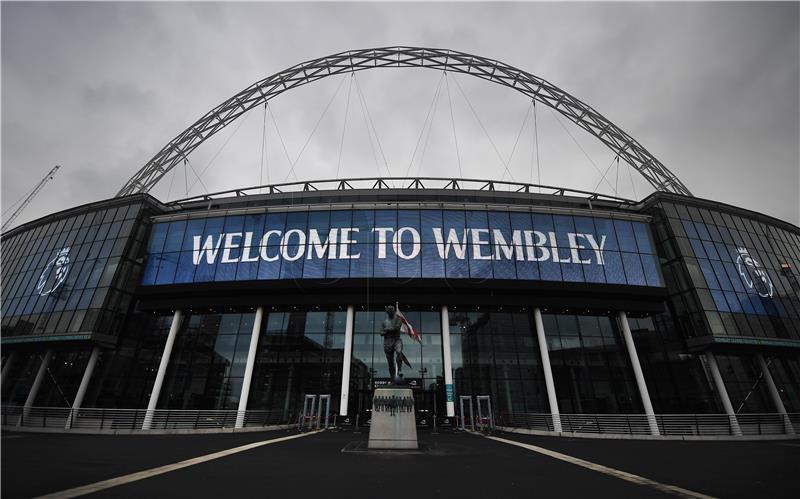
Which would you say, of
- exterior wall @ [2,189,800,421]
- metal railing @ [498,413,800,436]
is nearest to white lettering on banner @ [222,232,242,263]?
exterior wall @ [2,189,800,421]

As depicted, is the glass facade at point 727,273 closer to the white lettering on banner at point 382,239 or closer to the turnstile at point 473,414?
the turnstile at point 473,414

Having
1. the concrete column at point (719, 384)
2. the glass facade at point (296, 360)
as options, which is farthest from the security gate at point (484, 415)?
the concrete column at point (719, 384)

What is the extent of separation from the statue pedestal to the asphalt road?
146 cm

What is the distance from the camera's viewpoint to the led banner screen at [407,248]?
2845 centimetres

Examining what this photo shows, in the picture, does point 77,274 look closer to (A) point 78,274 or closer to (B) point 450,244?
(A) point 78,274

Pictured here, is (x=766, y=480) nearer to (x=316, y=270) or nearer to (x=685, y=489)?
(x=685, y=489)

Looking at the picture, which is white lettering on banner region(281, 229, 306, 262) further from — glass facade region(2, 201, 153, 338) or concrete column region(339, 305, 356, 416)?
glass facade region(2, 201, 153, 338)

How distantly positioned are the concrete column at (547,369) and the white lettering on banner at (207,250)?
1100 inches

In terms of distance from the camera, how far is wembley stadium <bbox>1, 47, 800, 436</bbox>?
27.8 meters

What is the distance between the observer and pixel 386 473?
8.75m

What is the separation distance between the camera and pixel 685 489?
7.48 meters

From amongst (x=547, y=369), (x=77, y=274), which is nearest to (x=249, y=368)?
(x=77, y=274)

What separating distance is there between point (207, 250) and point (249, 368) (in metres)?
11.0

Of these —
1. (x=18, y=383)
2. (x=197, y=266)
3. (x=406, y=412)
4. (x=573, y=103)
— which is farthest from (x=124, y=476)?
(x=573, y=103)
